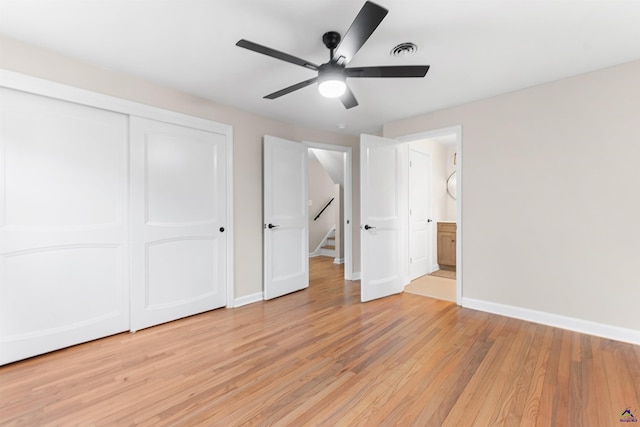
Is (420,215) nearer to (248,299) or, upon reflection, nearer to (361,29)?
(248,299)

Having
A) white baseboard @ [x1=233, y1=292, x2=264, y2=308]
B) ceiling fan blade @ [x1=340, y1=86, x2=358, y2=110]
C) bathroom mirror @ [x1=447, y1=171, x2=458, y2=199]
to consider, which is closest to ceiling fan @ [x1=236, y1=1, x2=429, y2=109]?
A: ceiling fan blade @ [x1=340, y1=86, x2=358, y2=110]

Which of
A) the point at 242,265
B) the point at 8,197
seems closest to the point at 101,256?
the point at 8,197

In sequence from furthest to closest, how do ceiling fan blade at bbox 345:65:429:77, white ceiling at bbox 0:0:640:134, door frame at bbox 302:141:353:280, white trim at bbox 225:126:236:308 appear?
door frame at bbox 302:141:353:280, white trim at bbox 225:126:236:308, ceiling fan blade at bbox 345:65:429:77, white ceiling at bbox 0:0:640:134

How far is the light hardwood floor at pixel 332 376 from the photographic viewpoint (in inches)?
61.2

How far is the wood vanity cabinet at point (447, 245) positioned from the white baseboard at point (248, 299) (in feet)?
10.6

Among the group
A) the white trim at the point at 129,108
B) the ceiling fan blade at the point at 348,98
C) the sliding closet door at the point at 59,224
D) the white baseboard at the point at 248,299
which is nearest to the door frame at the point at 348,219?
the white baseboard at the point at 248,299

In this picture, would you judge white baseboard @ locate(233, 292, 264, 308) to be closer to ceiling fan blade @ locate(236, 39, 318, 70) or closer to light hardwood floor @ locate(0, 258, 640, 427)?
light hardwood floor @ locate(0, 258, 640, 427)

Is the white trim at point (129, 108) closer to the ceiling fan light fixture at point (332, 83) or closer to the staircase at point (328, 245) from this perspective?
the ceiling fan light fixture at point (332, 83)

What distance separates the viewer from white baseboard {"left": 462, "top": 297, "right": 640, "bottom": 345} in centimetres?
237

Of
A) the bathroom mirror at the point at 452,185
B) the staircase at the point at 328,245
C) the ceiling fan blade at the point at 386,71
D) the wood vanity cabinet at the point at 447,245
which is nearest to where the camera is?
the ceiling fan blade at the point at 386,71

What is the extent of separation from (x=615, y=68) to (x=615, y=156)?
740mm

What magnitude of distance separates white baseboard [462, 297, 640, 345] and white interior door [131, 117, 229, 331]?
2.90 m

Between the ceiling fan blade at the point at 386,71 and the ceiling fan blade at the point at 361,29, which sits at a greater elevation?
the ceiling fan blade at the point at 361,29

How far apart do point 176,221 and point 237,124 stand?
131cm
